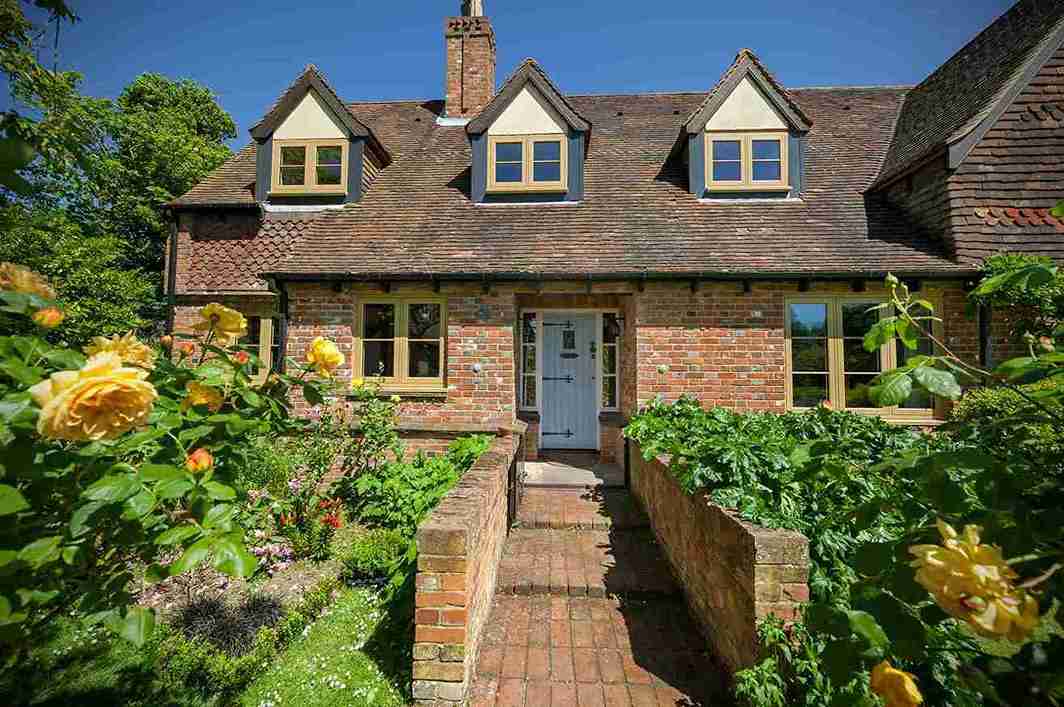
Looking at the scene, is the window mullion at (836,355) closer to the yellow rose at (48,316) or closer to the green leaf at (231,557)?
the green leaf at (231,557)

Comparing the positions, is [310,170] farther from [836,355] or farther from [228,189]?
[836,355]

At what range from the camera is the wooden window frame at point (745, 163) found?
8578 millimetres

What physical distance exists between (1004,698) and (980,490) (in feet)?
1.43

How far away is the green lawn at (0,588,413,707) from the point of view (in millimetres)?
3010

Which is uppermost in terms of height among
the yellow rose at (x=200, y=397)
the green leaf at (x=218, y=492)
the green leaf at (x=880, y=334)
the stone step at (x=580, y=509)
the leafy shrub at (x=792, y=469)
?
the green leaf at (x=880, y=334)

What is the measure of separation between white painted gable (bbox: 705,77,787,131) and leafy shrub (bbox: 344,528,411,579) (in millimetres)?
8817

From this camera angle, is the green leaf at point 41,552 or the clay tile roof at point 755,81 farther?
the clay tile roof at point 755,81

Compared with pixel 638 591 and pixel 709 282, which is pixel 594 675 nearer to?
pixel 638 591

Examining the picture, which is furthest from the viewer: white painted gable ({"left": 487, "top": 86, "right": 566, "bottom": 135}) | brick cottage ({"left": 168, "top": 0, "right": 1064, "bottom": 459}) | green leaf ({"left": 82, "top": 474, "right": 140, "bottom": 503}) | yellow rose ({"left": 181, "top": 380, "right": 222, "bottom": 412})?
white painted gable ({"left": 487, "top": 86, "right": 566, "bottom": 135})

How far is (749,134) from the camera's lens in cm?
863

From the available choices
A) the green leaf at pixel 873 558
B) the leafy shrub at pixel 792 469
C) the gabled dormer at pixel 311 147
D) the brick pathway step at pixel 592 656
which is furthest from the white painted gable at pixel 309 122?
the green leaf at pixel 873 558

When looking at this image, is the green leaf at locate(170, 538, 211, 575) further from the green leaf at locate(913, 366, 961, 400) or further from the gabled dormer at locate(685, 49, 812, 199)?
the gabled dormer at locate(685, 49, 812, 199)

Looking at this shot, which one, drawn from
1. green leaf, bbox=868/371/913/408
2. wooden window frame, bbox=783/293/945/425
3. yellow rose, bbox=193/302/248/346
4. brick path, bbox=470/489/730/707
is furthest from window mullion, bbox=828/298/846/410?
yellow rose, bbox=193/302/248/346

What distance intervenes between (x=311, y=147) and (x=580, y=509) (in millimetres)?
8927
